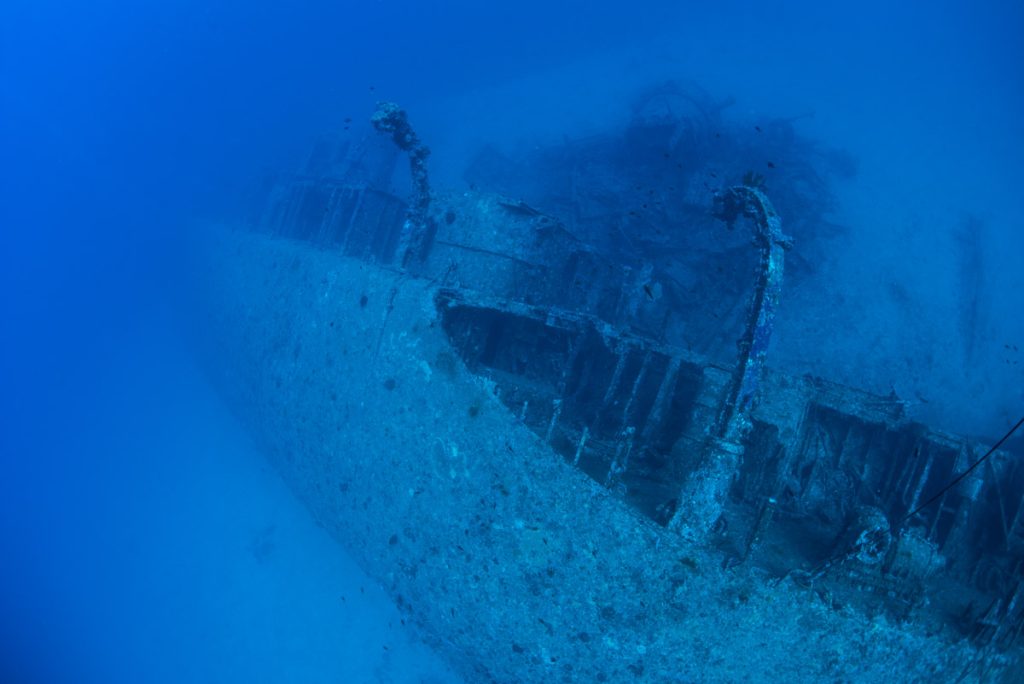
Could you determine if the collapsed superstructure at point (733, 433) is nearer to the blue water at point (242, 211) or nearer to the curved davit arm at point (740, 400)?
the curved davit arm at point (740, 400)

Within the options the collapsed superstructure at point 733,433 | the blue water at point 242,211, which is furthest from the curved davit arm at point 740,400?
the blue water at point 242,211

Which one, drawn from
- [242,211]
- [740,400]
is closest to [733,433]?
[740,400]

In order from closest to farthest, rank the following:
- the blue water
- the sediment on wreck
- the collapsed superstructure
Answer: the sediment on wreck → the collapsed superstructure → the blue water

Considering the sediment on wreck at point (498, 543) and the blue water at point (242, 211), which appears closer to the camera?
the sediment on wreck at point (498, 543)

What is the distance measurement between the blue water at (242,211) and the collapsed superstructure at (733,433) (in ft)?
13.3

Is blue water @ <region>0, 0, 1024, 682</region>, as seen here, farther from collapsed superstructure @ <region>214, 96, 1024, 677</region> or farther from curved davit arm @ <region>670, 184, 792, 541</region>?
curved davit arm @ <region>670, 184, 792, 541</region>

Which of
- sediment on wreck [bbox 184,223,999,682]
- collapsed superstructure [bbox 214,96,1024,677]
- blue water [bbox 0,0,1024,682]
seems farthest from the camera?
blue water [bbox 0,0,1024,682]

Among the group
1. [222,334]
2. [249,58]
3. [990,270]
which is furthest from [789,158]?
[249,58]

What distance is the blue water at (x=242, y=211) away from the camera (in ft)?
33.2

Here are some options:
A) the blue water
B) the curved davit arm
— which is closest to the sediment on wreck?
the curved davit arm

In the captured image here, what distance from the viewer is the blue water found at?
1012 centimetres

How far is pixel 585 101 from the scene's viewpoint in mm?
21266

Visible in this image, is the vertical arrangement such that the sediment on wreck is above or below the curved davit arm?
below

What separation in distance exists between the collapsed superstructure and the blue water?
4.06 m
